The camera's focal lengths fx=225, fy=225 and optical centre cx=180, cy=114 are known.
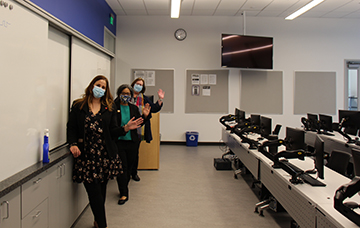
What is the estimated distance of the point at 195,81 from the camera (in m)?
6.20

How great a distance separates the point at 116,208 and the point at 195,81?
4217 mm

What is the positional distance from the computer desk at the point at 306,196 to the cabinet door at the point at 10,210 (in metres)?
1.92

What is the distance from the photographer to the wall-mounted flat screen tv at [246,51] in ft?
18.7

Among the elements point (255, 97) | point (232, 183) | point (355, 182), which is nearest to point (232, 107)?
point (255, 97)

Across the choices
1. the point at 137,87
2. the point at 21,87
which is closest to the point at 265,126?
the point at 137,87

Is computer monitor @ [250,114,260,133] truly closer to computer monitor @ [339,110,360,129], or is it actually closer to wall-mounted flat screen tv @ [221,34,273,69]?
computer monitor @ [339,110,360,129]

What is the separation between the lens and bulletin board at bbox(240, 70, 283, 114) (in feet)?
20.5

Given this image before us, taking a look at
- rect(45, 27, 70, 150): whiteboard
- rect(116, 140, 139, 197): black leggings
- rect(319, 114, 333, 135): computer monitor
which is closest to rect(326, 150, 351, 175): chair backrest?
rect(319, 114, 333, 135): computer monitor

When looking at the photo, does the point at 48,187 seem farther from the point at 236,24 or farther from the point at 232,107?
the point at 236,24

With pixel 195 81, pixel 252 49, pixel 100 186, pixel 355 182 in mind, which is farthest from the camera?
pixel 195 81

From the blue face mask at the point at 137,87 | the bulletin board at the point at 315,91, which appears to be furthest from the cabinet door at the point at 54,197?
the bulletin board at the point at 315,91

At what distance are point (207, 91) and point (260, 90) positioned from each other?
4.84ft

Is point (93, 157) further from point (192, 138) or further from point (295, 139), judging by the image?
point (192, 138)

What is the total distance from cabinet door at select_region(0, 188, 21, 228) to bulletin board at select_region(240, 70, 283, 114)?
5576mm
